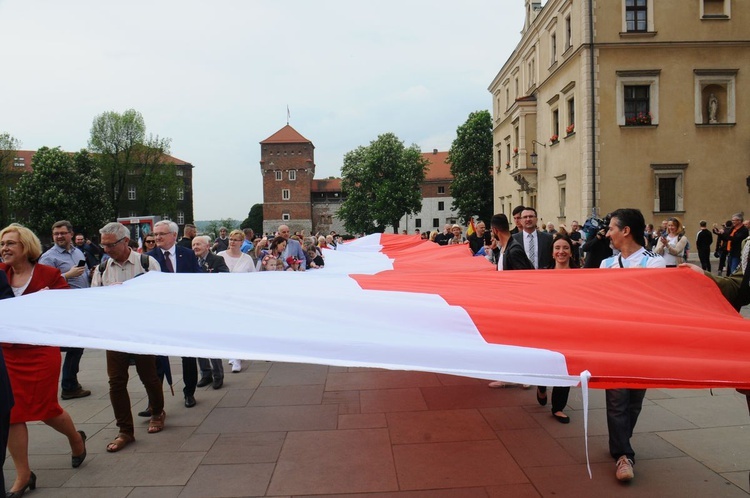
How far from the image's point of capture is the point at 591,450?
5.08 m

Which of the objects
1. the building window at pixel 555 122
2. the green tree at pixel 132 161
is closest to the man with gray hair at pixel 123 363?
the building window at pixel 555 122

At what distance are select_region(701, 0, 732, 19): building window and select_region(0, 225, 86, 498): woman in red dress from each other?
31718 millimetres

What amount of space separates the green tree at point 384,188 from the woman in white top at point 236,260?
2507 inches

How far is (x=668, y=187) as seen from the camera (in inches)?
1121

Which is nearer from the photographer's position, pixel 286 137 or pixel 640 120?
pixel 640 120

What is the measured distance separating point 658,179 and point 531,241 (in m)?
24.8

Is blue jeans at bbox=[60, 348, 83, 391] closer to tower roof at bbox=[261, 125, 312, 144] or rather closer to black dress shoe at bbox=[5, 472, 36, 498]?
black dress shoe at bbox=[5, 472, 36, 498]

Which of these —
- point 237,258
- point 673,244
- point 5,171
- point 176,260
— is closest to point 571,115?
point 673,244

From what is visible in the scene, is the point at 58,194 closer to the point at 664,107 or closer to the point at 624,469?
the point at 664,107

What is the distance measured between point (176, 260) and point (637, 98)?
27882mm

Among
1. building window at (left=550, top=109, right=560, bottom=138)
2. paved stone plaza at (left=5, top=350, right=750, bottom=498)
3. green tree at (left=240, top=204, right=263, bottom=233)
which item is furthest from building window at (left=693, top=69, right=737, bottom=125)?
green tree at (left=240, top=204, right=263, bottom=233)

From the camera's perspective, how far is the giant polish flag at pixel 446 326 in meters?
2.93

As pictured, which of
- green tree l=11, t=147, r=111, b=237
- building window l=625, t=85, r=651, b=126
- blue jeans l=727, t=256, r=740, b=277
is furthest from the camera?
green tree l=11, t=147, r=111, b=237

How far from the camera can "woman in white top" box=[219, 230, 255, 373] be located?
838cm
